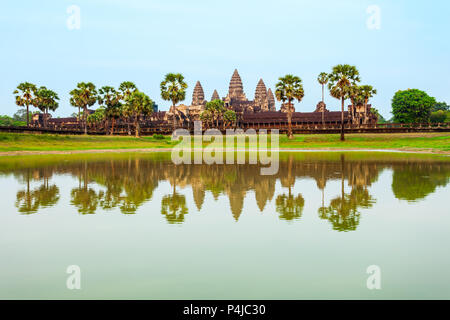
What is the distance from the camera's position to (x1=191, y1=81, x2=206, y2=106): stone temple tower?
191250 mm

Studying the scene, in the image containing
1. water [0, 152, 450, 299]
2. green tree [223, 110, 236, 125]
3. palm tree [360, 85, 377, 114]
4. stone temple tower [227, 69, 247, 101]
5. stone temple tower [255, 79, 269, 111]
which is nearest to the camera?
water [0, 152, 450, 299]

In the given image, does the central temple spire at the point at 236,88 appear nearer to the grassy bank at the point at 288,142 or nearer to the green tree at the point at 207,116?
the green tree at the point at 207,116

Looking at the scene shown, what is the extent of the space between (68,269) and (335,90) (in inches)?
2929

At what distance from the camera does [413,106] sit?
122750mm

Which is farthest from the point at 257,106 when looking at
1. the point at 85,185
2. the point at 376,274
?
the point at 376,274

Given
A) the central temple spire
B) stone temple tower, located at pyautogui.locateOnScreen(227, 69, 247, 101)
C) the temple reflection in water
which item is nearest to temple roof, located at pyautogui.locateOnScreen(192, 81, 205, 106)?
stone temple tower, located at pyautogui.locateOnScreen(227, 69, 247, 101)

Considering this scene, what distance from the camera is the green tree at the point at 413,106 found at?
398ft

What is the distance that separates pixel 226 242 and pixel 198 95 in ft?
608

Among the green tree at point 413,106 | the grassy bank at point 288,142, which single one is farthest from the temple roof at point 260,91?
the grassy bank at point 288,142

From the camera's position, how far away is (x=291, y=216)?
12844 mm

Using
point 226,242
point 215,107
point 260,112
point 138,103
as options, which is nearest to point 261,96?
point 260,112

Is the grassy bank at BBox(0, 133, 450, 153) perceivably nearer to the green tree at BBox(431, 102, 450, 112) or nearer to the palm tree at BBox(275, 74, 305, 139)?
the palm tree at BBox(275, 74, 305, 139)

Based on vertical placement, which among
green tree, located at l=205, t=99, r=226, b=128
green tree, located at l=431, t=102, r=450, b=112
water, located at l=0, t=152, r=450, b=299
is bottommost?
water, located at l=0, t=152, r=450, b=299

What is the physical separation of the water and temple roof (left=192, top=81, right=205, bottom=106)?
174977mm
